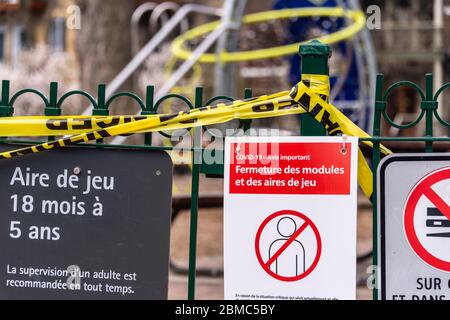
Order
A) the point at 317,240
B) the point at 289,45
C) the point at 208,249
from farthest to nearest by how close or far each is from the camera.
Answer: the point at 289,45 < the point at 208,249 < the point at 317,240

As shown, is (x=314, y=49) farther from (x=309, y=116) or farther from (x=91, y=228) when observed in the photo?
(x=91, y=228)

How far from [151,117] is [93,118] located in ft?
0.90

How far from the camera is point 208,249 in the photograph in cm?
930

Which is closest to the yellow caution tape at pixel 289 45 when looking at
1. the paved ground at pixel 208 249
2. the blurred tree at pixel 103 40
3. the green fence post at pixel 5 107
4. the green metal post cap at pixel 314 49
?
the blurred tree at pixel 103 40

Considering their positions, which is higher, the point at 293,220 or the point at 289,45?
the point at 289,45

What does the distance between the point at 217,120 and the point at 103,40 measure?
8204mm

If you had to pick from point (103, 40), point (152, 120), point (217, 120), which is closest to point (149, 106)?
point (152, 120)

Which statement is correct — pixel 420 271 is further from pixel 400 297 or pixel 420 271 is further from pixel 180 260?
pixel 180 260

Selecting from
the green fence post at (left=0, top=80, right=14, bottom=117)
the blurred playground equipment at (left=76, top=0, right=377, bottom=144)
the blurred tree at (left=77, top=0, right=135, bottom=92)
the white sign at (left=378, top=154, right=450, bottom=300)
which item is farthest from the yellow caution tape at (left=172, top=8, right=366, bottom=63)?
the white sign at (left=378, top=154, right=450, bottom=300)

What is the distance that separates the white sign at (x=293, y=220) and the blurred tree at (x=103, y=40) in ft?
26.9

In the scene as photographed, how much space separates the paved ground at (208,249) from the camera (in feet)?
21.8

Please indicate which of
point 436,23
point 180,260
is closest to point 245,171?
point 180,260

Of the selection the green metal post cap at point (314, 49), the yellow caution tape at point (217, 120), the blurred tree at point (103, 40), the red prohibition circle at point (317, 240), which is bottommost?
the red prohibition circle at point (317, 240)

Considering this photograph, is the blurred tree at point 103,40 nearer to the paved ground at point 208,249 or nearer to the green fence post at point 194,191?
the paved ground at point 208,249
